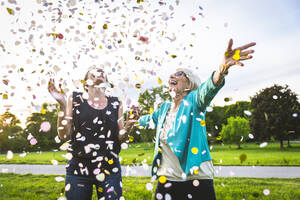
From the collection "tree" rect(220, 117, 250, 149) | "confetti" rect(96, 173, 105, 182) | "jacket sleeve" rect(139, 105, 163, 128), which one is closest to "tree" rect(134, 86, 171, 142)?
"jacket sleeve" rect(139, 105, 163, 128)

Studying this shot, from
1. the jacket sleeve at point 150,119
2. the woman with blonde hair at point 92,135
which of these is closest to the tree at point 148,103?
the jacket sleeve at point 150,119

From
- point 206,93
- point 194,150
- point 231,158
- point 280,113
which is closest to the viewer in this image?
point 206,93

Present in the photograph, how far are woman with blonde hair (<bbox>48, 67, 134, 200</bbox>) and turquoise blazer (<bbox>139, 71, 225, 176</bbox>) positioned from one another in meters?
0.50

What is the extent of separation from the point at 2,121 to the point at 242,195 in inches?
197

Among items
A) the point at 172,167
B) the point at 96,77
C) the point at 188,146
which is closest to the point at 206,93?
the point at 188,146

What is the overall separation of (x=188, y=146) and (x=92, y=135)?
3.50ft

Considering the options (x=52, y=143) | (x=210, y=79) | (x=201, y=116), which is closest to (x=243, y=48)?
(x=210, y=79)

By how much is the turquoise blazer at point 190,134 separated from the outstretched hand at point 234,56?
0.22m

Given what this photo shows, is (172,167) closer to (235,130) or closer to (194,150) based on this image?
(194,150)

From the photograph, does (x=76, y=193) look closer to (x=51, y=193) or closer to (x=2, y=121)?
(x=2, y=121)

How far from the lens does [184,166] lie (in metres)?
2.61

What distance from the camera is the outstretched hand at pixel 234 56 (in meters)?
2.27

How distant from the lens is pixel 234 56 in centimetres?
227

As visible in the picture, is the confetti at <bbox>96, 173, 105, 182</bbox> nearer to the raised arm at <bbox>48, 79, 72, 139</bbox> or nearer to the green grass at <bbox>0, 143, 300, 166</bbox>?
the raised arm at <bbox>48, 79, 72, 139</bbox>
